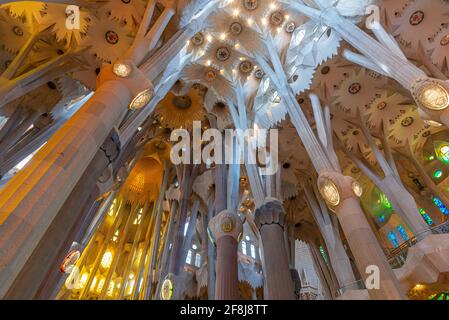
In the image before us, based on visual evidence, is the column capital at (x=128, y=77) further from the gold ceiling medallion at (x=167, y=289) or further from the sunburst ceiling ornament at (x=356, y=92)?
the sunburst ceiling ornament at (x=356, y=92)

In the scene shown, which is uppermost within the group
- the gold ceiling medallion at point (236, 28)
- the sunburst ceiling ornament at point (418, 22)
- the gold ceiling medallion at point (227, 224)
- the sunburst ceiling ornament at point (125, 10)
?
the gold ceiling medallion at point (236, 28)

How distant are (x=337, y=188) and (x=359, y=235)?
121 centimetres

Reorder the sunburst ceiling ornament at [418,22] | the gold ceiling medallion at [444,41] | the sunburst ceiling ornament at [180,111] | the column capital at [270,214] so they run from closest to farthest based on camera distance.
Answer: the column capital at [270,214]
the sunburst ceiling ornament at [418,22]
the gold ceiling medallion at [444,41]
the sunburst ceiling ornament at [180,111]

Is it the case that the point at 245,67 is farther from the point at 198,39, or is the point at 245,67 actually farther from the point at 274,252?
the point at 274,252

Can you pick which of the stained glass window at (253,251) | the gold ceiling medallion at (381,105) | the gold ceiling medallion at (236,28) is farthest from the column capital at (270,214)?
the stained glass window at (253,251)

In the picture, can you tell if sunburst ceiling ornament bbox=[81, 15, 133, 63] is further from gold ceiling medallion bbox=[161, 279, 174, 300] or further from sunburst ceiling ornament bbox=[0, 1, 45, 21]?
gold ceiling medallion bbox=[161, 279, 174, 300]

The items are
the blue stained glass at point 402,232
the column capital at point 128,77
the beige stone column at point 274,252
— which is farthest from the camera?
the blue stained glass at point 402,232

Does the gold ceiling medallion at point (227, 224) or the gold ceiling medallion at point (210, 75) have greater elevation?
the gold ceiling medallion at point (210, 75)

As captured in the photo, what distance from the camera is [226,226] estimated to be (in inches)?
352

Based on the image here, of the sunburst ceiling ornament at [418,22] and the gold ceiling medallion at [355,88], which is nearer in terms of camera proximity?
the sunburst ceiling ornament at [418,22]

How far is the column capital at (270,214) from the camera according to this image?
880cm

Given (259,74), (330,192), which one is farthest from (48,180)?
(259,74)

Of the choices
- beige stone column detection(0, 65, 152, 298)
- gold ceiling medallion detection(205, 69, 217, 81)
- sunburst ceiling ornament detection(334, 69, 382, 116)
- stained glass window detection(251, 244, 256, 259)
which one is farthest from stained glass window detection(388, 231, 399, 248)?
beige stone column detection(0, 65, 152, 298)
